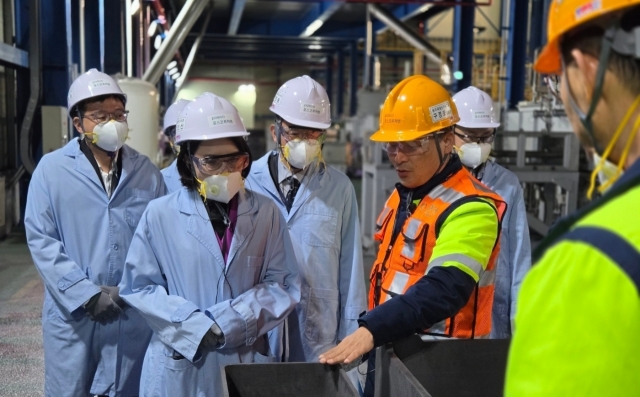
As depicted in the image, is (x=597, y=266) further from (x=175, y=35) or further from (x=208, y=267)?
(x=175, y=35)

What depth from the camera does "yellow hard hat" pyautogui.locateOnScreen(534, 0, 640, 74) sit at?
0.86m

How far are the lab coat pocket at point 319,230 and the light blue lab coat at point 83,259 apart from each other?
776 millimetres

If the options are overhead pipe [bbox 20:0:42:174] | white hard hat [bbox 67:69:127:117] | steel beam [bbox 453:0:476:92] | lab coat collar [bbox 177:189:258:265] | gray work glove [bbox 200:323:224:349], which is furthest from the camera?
steel beam [bbox 453:0:476:92]

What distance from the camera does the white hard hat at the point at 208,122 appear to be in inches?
88.4

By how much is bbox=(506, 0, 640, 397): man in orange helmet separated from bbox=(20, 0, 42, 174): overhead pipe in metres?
8.49

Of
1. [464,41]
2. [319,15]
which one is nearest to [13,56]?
[464,41]

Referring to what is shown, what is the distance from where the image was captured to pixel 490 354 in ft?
5.94

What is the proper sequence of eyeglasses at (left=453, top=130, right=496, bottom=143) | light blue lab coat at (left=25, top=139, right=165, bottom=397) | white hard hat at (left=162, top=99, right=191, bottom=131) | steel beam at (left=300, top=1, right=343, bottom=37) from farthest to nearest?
1. steel beam at (left=300, top=1, right=343, bottom=37)
2. white hard hat at (left=162, top=99, right=191, bottom=131)
3. eyeglasses at (left=453, top=130, right=496, bottom=143)
4. light blue lab coat at (left=25, top=139, right=165, bottom=397)

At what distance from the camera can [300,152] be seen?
282 centimetres

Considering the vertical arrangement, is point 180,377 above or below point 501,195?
below

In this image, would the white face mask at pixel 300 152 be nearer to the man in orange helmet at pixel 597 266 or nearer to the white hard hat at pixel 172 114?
the white hard hat at pixel 172 114

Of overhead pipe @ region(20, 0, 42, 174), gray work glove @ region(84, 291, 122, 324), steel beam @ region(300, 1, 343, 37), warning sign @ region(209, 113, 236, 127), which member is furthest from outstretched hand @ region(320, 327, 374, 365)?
steel beam @ region(300, 1, 343, 37)

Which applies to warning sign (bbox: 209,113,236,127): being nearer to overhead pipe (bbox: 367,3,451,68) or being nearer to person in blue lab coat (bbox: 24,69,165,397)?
person in blue lab coat (bbox: 24,69,165,397)

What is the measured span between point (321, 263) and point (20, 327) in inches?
131
